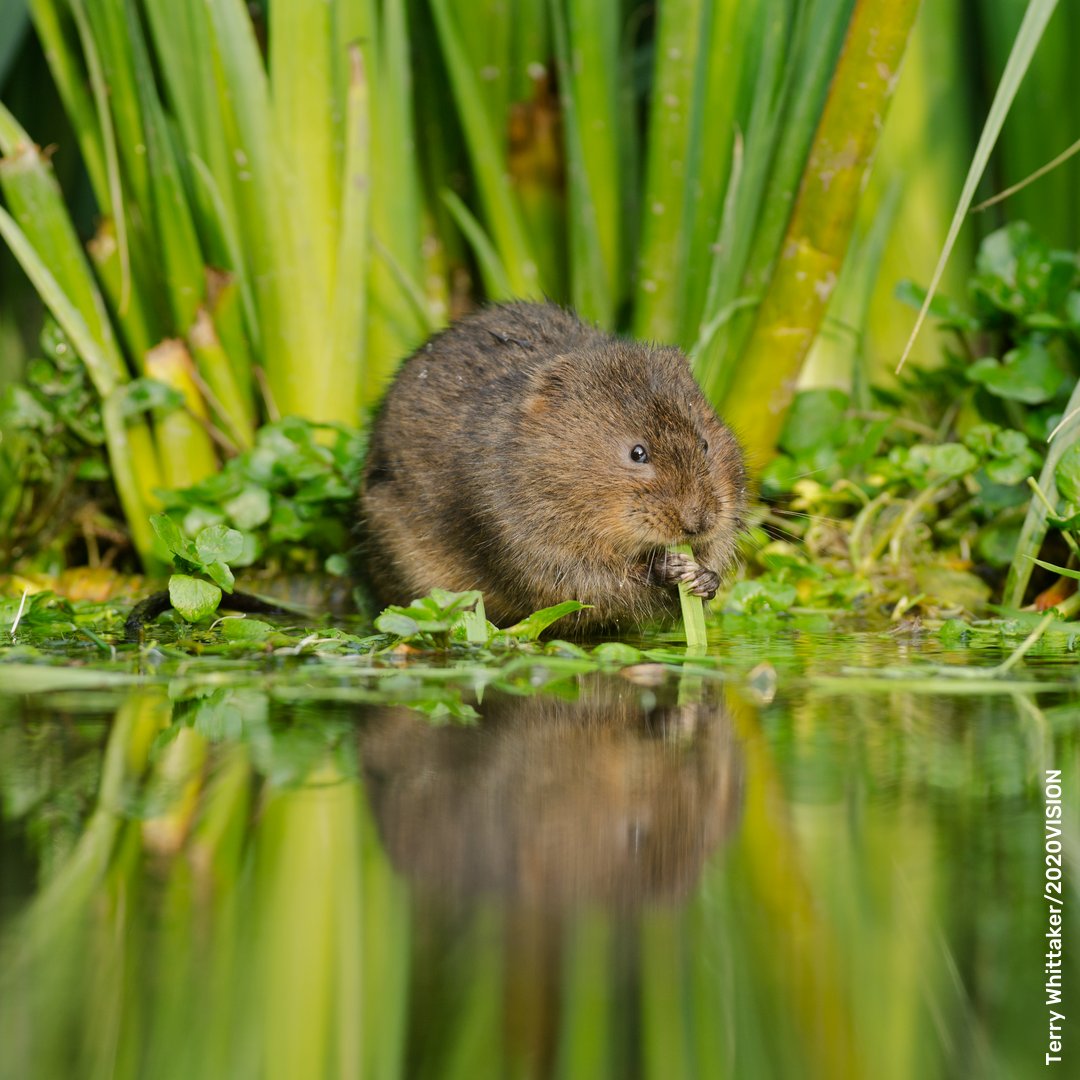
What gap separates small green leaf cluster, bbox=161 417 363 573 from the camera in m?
3.90

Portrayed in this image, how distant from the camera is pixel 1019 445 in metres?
3.63

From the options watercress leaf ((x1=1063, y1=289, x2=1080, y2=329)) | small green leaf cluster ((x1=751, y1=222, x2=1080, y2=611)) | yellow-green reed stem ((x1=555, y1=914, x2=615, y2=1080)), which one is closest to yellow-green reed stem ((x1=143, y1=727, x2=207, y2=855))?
yellow-green reed stem ((x1=555, y1=914, x2=615, y2=1080))

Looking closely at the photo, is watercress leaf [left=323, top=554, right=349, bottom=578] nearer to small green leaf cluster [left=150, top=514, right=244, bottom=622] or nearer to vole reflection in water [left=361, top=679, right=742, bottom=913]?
small green leaf cluster [left=150, top=514, right=244, bottom=622]

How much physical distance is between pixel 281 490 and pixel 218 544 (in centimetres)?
103

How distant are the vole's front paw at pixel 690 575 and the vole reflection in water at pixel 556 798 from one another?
0.88 meters

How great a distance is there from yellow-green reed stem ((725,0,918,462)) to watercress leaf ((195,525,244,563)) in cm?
161

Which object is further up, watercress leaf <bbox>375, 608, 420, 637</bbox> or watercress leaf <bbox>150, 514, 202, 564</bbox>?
watercress leaf <bbox>150, 514, 202, 564</bbox>

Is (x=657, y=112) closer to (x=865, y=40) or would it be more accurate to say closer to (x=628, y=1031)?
(x=865, y=40)

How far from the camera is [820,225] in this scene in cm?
381

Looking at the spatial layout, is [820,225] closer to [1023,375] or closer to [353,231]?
[1023,375]

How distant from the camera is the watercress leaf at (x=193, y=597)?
301 cm

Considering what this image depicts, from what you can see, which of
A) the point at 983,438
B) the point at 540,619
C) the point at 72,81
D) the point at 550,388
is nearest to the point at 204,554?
the point at 540,619

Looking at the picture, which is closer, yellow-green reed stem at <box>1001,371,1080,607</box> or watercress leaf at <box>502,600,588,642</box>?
watercress leaf at <box>502,600,588,642</box>

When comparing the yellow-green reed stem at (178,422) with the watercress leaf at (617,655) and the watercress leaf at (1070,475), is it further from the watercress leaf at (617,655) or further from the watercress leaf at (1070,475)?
the watercress leaf at (1070,475)
